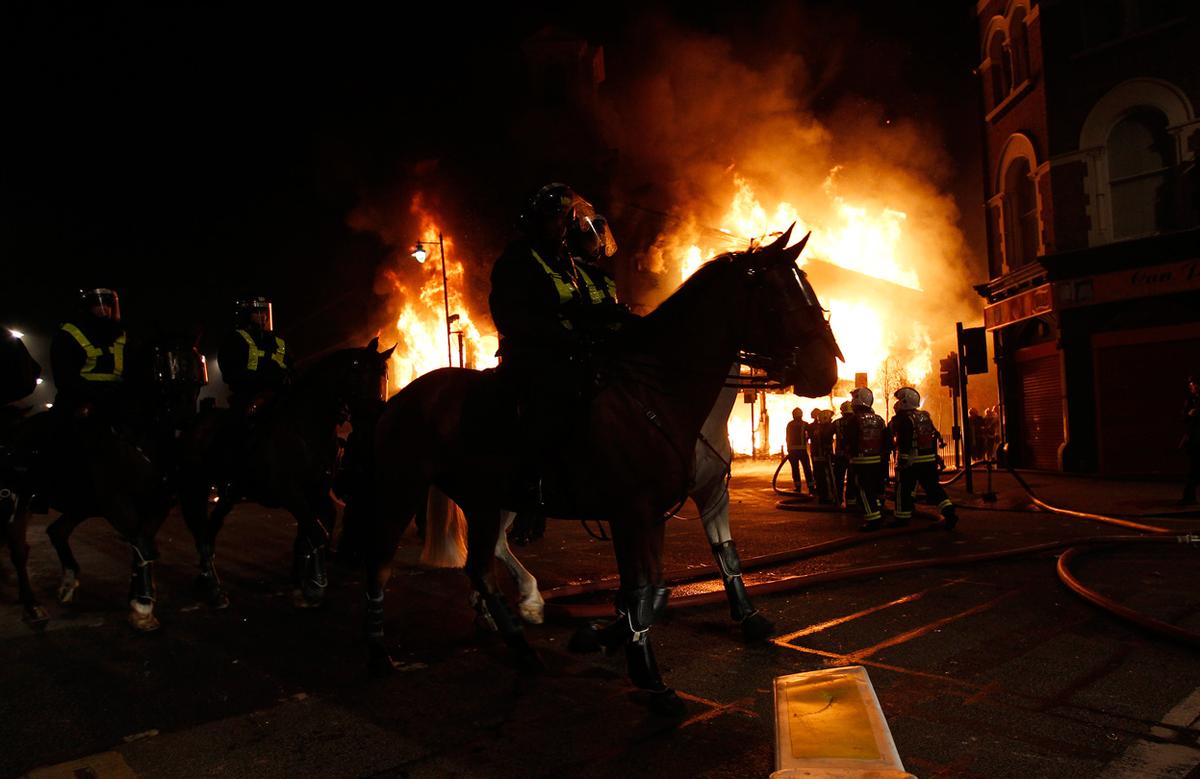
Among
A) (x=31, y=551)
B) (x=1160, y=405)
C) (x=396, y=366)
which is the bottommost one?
(x=31, y=551)

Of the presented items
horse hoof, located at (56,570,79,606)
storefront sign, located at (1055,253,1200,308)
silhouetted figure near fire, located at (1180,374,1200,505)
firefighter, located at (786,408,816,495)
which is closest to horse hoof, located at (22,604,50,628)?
horse hoof, located at (56,570,79,606)

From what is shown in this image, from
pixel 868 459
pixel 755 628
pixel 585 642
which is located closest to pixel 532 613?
pixel 585 642

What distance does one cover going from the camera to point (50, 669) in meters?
5.17

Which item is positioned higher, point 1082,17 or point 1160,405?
point 1082,17

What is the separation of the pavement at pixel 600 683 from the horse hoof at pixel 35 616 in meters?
0.13

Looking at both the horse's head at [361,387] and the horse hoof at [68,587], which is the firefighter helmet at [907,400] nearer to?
the horse's head at [361,387]

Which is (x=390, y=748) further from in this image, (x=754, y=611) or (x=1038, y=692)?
(x=1038, y=692)

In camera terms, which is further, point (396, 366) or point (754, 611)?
point (396, 366)

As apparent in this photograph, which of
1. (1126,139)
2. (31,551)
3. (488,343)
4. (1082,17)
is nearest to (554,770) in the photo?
(31,551)

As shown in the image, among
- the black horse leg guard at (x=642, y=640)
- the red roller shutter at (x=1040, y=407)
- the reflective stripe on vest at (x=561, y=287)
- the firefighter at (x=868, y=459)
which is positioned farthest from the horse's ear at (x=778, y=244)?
the red roller shutter at (x=1040, y=407)

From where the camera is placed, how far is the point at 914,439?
10734 mm

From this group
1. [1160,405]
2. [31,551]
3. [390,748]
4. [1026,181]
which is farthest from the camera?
[1026,181]

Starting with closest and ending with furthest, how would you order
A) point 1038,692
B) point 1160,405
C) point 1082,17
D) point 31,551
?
1. point 1038,692
2. point 31,551
3. point 1160,405
4. point 1082,17

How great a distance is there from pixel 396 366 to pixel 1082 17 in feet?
119
